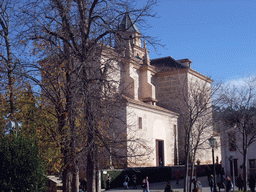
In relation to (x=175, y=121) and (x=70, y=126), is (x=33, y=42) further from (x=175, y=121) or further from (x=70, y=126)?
(x=175, y=121)

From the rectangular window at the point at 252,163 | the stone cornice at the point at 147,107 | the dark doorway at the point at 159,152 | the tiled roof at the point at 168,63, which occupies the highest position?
the tiled roof at the point at 168,63

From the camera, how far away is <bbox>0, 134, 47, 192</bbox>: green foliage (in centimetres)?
888

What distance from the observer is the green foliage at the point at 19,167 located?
29.1ft

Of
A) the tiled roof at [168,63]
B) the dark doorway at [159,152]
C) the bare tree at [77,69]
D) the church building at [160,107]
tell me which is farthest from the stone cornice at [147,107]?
the bare tree at [77,69]

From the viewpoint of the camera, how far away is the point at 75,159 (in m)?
11.2

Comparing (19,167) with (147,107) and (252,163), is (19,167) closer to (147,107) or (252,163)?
(147,107)

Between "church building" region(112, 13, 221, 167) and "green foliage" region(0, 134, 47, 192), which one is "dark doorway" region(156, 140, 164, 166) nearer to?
"church building" region(112, 13, 221, 167)

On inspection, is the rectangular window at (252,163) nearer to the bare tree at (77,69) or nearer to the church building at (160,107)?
the church building at (160,107)

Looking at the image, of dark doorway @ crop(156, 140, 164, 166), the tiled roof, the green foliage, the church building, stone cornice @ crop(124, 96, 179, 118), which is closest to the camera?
the green foliage

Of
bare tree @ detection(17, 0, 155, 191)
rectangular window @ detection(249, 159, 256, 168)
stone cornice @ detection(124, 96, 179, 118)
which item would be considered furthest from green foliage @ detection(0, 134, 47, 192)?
rectangular window @ detection(249, 159, 256, 168)

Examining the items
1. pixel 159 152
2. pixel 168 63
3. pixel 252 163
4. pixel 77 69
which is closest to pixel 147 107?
pixel 159 152

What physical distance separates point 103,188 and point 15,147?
53.4 ft

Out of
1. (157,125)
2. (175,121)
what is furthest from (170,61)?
(157,125)

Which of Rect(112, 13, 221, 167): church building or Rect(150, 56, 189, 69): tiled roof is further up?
Rect(150, 56, 189, 69): tiled roof
